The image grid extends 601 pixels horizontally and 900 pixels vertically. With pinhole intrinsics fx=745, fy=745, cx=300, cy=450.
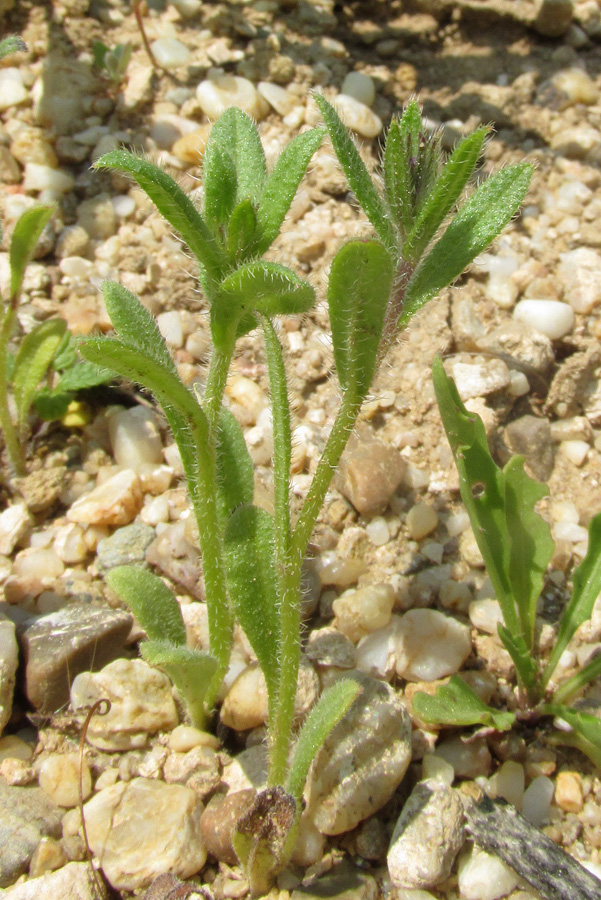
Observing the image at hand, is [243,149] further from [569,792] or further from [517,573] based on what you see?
[569,792]

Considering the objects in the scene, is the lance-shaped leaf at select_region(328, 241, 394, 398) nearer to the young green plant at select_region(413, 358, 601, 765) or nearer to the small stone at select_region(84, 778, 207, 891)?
the young green plant at select_region(413, 358, 601, 765)

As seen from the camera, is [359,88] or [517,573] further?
[359,88]

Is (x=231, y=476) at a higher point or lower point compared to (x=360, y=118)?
lower

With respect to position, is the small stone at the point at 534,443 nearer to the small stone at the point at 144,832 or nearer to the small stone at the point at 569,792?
the small stone at the point at 569,792

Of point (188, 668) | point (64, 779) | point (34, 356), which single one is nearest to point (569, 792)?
point (188, 668)

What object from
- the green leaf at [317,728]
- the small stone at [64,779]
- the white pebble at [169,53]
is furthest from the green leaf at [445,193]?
the white pebble at [169,53]

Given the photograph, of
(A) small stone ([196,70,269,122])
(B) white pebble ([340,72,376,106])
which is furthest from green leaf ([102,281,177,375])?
(B) white pebble ([340,72,376,106])
